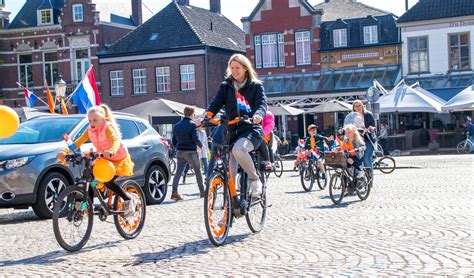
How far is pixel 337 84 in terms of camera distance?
44281 millimetres

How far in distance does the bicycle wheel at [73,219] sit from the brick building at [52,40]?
4335 centimetres

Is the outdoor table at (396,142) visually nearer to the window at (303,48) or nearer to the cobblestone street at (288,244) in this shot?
the window at (303,48)

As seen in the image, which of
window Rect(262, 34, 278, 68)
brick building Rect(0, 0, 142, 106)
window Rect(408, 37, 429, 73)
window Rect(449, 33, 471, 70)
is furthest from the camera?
brick building Rect(0, 0, 142, 106)

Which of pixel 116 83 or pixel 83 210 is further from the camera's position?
pixel 116 83

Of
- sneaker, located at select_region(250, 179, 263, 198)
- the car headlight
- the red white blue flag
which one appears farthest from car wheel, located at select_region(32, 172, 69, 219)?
the red white blue flag

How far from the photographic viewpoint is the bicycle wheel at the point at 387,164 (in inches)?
891

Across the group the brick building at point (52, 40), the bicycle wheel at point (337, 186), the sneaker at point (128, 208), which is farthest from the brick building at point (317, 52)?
the sneaker at point (128, 208)

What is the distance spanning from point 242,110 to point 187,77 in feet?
131

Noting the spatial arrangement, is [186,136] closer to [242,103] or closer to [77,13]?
[242,103]

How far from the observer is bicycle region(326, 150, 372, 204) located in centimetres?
1337

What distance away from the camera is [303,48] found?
4609cm

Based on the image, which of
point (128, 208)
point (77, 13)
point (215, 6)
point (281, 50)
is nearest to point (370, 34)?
point (281, 50)

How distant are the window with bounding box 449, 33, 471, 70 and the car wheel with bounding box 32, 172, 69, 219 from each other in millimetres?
32757

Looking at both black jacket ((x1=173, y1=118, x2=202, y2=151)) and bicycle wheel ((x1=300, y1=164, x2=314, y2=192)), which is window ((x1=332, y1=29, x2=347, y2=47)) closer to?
bicycle wheel ((x1=300, y1=164, x2=314, y2=192))
